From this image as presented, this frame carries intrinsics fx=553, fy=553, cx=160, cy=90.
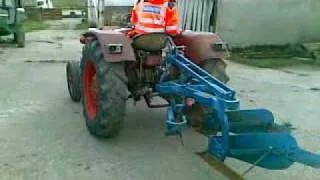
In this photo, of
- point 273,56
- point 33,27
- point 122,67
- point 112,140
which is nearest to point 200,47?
point 122,67

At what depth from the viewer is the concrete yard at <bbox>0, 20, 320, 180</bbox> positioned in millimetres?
5233

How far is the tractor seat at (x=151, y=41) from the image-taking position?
20.6 feet

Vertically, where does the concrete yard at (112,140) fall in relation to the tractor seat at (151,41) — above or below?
below

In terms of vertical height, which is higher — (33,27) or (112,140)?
(112,140)

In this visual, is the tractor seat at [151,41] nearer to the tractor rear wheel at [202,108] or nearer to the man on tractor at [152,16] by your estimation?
the man on tractor at [152,16]

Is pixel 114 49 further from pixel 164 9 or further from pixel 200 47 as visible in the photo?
pixel 200 47

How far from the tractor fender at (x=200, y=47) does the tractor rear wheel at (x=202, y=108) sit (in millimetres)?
84

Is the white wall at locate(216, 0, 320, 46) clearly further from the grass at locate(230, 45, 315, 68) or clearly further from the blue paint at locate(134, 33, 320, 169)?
the blue paint at locate(134, 33, 320, 169)

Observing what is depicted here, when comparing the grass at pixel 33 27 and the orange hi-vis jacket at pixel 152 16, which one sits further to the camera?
the grass at pixel 33 27

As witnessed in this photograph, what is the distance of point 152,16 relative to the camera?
6289 millimetres

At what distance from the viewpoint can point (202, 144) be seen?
20.3ft

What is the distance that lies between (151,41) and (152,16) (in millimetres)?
286

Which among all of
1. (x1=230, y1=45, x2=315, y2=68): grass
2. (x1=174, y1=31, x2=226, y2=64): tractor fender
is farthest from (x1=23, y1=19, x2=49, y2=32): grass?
(x1=174, y1=31, x2=226, y2=64): tractor fender

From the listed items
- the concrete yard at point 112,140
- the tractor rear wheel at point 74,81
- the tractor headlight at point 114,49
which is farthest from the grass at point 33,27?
the tractor headlight at point 114,49
